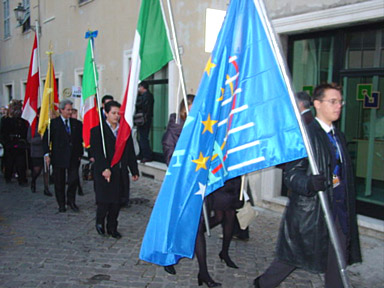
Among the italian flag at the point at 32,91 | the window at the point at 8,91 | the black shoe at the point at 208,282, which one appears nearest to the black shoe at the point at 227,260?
the black shoe at the point at 208,282

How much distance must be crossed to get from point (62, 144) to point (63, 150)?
0.32 feet

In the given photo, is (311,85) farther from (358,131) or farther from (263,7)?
(263,7)

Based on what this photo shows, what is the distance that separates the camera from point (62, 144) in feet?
21.1

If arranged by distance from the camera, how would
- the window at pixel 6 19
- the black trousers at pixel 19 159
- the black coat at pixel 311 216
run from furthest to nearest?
the window at pixel 6 19 → the black trousers at pixel 19 159 → the black coat at pixel 311 216

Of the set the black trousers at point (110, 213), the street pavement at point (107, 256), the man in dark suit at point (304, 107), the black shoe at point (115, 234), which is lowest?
the street pavement at point (107, 256)

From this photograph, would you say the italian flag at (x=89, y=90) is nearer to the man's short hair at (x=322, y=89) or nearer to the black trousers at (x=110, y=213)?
the black trousers at (x=110, y=213)

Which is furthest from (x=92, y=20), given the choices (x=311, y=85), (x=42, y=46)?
(x=311, y=85)

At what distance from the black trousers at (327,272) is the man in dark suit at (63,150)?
414 centimetres

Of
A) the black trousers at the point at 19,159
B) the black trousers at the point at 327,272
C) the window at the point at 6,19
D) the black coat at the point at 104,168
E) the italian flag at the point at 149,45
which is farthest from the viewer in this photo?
the window at the point at 6,19

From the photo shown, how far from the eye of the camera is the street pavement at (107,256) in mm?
3938

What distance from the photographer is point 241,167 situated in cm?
274

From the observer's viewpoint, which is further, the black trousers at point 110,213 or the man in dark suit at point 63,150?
the man in dark suit at point 63,150

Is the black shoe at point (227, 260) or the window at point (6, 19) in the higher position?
the window at point (6, 19)

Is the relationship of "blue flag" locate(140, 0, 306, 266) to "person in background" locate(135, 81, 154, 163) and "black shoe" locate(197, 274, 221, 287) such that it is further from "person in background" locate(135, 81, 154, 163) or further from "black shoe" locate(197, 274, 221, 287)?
"person in background" locate(135, 81, 154, 163)
